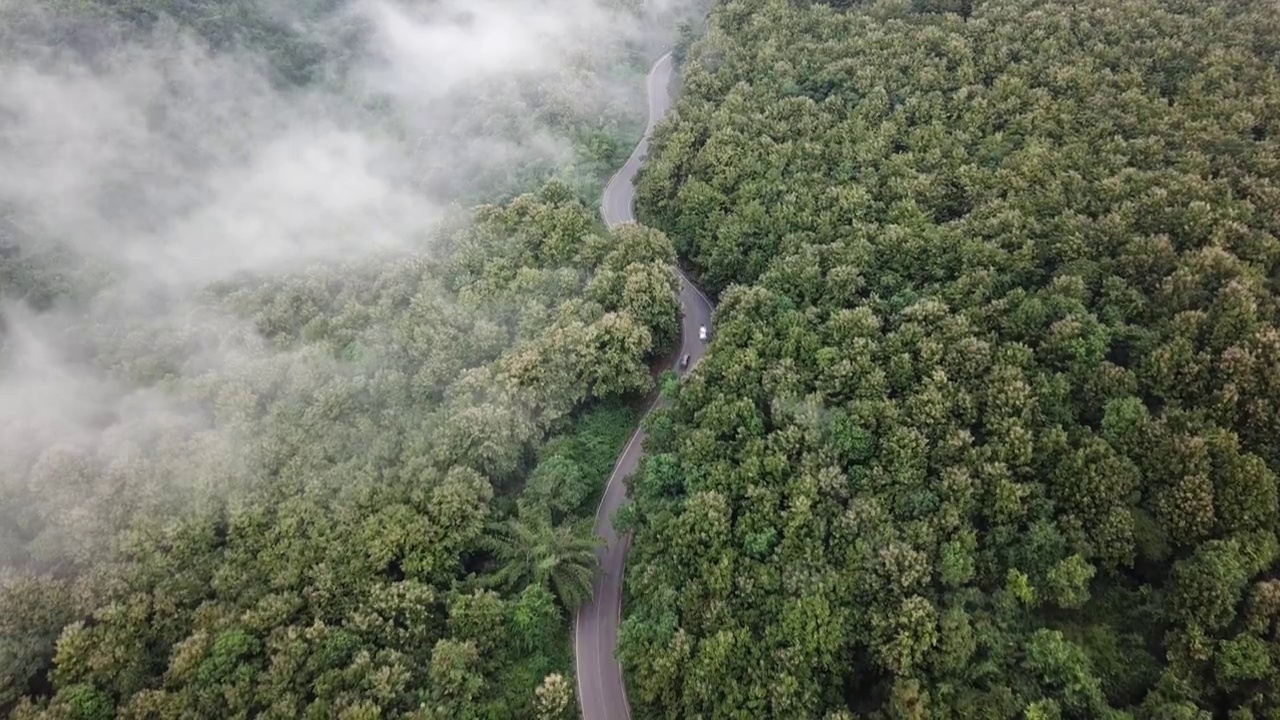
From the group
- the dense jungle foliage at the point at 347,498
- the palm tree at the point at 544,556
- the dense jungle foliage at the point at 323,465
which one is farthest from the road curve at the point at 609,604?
the palm tree at the point at 544,556

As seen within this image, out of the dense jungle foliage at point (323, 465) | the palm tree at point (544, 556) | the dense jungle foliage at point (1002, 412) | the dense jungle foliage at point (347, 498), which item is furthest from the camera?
the palm tree at point (544, 556)

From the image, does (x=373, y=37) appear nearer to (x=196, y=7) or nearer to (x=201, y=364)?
(x=196, y=7)

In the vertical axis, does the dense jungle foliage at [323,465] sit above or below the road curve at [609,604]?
above

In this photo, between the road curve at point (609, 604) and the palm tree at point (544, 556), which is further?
the palm tree at point (544, 556)

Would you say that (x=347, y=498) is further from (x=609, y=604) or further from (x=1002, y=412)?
(x=1002, y=412)

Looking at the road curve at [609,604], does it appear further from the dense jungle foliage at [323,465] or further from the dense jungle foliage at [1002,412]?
the dense jungle foliage at [1002,412]
